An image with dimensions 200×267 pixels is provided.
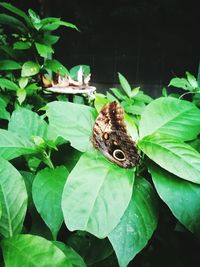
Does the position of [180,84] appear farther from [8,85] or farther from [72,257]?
[72,257]

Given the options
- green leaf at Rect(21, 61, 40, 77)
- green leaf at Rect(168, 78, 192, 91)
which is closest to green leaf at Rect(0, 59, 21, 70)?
green leaf at Rect(21, 61, 40, 77)

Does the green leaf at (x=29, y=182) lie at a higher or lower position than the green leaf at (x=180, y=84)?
lower

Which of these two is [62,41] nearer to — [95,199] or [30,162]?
[30,162]

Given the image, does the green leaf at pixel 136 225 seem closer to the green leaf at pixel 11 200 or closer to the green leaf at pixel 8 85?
the green leaf at pixel 11 200

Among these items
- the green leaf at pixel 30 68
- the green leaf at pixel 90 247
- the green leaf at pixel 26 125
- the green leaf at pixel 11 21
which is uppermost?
the green leaf at pixel 11 21

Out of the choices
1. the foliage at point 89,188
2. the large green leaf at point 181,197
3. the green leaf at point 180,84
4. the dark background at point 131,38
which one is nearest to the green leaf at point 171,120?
the foliage at point 89,188

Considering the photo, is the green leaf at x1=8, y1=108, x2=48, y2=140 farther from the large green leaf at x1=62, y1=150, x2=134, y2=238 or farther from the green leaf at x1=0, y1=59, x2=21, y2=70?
the green leaf at x1=0, y1=59, x2=21, y2=70
